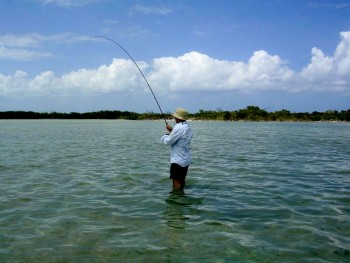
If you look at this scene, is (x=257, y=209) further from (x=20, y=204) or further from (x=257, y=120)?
(x=257, y=120)

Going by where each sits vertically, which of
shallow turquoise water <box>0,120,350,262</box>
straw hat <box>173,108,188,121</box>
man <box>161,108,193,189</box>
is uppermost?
straw hat <box>173,108,188,121</box>

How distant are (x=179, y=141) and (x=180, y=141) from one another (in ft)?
0.09

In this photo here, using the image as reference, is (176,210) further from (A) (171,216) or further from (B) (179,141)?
(B) (179,141)

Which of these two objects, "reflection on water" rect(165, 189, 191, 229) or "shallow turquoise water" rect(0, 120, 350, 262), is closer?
"shallow turquoise water" rect(0, 120, 350, 262)

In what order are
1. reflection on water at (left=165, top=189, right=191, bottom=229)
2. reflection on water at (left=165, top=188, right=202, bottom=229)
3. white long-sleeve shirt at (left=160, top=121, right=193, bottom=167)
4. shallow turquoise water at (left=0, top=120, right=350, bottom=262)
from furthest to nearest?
white long-sleeve shirt at (left=160, top=121, right=193, bottom=167) → reflection on water at (left=165, top=188, right=202, bottom=229) → reflection on water at (left=165, top=189, right=191, bottom=229) → shallow turquoise water at (left=0, top=120, right=350, bottom=262)

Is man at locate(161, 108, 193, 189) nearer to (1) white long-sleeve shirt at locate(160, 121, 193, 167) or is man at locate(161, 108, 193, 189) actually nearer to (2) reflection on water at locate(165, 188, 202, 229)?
(1) white long-sleeve shirt at locate(160, 121, 193, 167)

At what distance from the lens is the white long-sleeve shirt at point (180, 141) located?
9992 mm

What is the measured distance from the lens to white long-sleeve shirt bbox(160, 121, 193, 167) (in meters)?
9.99

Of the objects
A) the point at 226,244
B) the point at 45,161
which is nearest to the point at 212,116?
the point at 45,161

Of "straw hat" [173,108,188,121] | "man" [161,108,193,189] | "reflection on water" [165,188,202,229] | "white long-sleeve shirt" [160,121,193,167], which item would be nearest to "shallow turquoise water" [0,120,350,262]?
"reflection on water" [165,188,202,229]

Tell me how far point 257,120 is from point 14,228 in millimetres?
158557

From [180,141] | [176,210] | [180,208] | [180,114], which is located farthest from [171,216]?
[180,114]

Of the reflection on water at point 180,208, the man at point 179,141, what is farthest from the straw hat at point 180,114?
the reflection on water at point 180,208

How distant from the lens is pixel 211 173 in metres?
14.9
